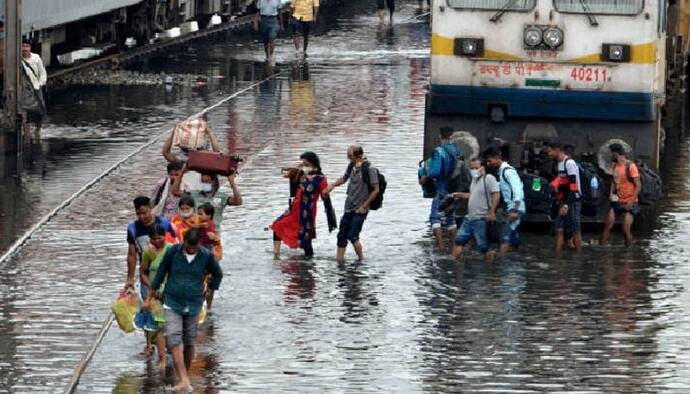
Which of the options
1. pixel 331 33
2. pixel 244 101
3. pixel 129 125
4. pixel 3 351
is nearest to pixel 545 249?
pixel 3 351

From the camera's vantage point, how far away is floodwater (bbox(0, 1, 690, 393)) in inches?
570

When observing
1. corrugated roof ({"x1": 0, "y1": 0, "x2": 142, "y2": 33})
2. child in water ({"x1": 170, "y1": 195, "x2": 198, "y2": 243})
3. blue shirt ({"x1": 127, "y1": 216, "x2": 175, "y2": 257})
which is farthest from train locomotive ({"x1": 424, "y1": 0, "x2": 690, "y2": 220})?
corrugated roof ({"x1": 0, "y1": 0, "x2": 142, "y2": 33})

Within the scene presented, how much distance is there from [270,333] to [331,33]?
32172 mm

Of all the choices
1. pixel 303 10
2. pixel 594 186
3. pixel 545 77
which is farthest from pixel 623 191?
pixel 303 10

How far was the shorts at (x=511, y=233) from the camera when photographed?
19.0 m

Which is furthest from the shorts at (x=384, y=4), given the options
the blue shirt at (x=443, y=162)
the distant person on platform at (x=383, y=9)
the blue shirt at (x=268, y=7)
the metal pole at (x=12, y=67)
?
the blue shirt at (x=443, y=162)

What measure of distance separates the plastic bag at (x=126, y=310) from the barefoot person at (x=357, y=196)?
4.60 metres

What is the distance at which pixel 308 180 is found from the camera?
62.6 ft

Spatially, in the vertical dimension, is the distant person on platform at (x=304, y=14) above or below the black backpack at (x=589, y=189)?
above

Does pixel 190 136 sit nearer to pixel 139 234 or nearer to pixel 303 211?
pixel 303 211

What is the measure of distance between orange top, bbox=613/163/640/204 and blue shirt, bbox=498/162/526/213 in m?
1.33

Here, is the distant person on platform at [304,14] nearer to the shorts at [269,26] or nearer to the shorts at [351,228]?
the shorts at [269,26]

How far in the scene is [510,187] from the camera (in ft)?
61.7

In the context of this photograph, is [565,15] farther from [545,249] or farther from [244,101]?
[244,101]
